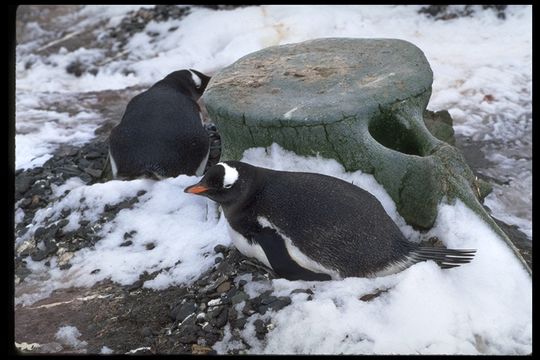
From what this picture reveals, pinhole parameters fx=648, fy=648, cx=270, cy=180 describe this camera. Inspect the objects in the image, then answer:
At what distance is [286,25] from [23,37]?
2844 millimetres

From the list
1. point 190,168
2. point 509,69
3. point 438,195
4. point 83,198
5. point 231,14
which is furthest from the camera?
point 231,14

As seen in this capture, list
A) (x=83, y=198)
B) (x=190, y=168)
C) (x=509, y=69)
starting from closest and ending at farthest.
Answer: (x=83, y=198) < (x=190, y=168) < (x=509, y=69)

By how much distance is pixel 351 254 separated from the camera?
240 centimetres

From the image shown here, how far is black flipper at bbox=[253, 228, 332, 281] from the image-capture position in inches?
96.6

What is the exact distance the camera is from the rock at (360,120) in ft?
8.68

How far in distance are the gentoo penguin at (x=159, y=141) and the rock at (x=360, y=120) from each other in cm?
57

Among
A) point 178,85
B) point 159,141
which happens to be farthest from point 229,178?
point 178,85

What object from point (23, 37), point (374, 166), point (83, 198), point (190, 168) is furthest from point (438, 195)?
point (23, 37)

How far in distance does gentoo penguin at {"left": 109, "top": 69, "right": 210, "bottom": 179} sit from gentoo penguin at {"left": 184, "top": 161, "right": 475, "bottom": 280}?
1.05 m

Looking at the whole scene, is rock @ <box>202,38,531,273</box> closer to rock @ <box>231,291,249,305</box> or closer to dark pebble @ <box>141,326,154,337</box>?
rock @ <box>231,291,249,305</box>

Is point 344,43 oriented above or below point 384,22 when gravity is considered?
above

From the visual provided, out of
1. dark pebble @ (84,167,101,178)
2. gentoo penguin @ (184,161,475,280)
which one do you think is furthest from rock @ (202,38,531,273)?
dark pebble @ (84,167,101,178)

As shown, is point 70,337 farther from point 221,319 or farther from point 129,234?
point 129,234

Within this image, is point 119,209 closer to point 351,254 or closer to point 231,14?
point 351,254
